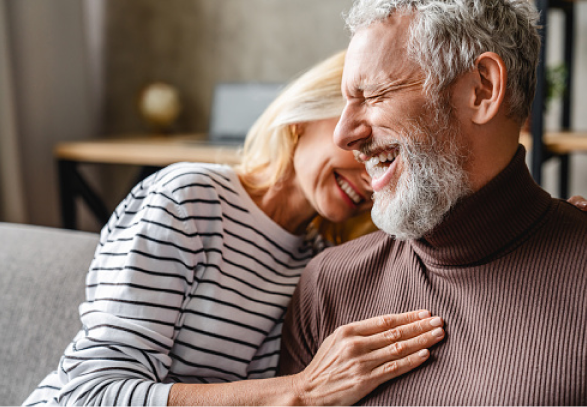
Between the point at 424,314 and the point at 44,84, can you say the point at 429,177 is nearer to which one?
the point at 424,314

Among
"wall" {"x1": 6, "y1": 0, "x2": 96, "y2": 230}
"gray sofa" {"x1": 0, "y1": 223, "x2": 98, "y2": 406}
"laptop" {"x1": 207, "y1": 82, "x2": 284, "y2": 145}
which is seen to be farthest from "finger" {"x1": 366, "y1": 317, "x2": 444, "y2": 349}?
"wall" {"x1": 6, "y1": 0, "x2": 96, "y2": 230}

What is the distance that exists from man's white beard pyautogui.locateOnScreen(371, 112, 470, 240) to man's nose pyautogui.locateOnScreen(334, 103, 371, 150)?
0.07 m

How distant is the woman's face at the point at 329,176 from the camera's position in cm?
122

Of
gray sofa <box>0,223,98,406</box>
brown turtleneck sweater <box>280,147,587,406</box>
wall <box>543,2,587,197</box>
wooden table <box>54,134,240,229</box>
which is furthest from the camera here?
wooden table <box>54,134,240,229</box>

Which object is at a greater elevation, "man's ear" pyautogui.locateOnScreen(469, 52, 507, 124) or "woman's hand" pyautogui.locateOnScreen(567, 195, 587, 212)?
"man's ear" pyautogui.locateOnScreen(469, 52, 507, 124)

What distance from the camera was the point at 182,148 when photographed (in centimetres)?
250

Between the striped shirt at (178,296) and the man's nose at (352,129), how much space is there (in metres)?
0.31

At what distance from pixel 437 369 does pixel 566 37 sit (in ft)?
5.74

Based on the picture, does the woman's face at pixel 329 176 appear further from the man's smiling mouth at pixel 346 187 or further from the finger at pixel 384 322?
the finger at pixel 384 322

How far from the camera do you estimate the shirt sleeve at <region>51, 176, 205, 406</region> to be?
1.02 m

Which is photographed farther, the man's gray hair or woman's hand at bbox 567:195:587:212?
woman's hand at bbox 567:195:587:212

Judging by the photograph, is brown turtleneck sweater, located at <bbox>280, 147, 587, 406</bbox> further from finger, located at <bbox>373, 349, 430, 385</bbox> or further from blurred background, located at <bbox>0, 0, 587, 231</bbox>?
blurred background, located at <bbox>0, 0, 587, 231</bbox>

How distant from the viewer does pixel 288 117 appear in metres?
1.25

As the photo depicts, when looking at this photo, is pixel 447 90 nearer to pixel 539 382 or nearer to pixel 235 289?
pixel 539 382
